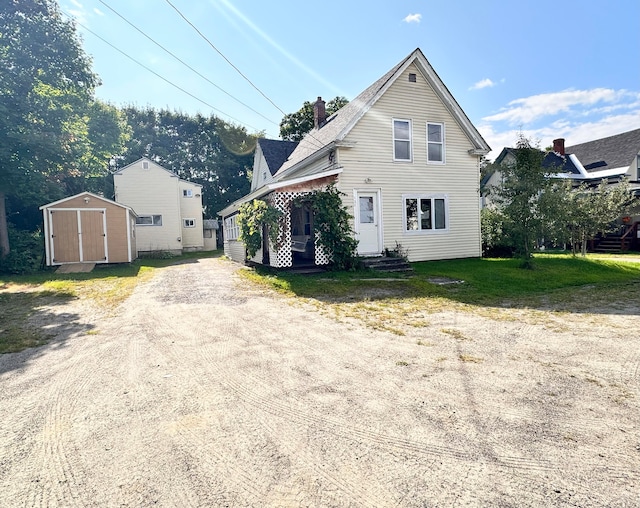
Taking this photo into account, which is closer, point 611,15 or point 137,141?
point 611,15

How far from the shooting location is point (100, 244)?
17406mm

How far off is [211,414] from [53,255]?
17650 millimetres

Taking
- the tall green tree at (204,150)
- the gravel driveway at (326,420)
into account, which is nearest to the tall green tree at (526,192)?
the gravel driveway at (326,420)

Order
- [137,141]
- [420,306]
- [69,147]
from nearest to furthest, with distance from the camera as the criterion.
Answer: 1. [420,306]
2. [69,147]
3. [137,141]

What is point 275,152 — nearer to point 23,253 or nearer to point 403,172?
point 403,172

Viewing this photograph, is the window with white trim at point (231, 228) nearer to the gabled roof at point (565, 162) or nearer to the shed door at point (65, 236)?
the shed door at point (65, 236)

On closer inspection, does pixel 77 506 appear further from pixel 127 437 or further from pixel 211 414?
pixel 211 414

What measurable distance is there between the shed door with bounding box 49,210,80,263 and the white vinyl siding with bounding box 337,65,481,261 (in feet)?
42.7

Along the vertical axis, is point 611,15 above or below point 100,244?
above

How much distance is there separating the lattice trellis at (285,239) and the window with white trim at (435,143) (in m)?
6.23

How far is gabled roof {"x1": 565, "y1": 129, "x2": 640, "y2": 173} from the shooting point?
90.9ft

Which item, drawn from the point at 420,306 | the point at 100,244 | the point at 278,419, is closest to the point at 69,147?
the point at 100,244

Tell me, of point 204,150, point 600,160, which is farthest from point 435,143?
point 204,150

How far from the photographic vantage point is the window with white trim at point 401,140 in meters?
14.1
